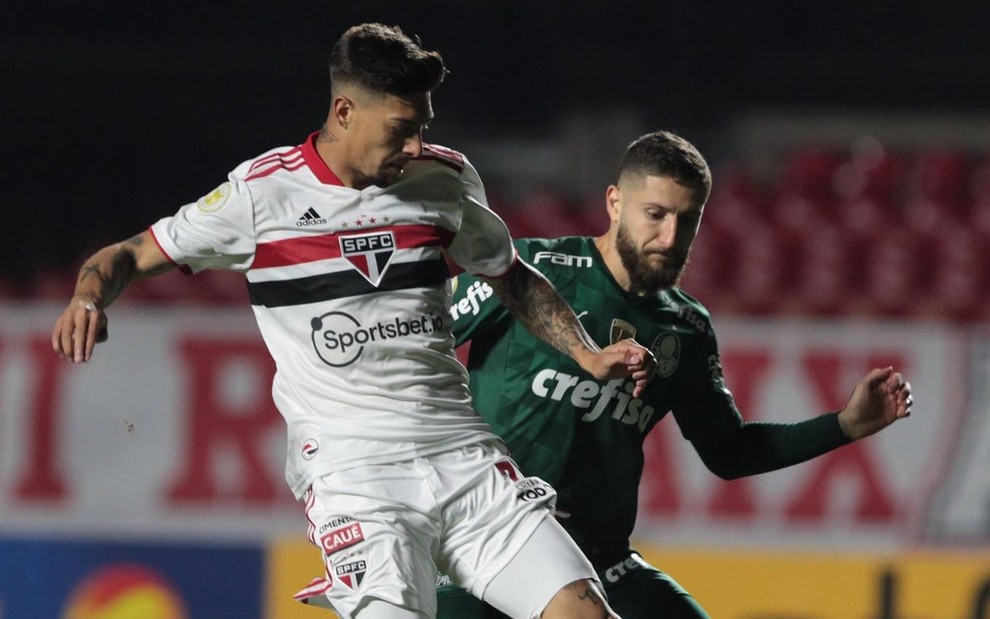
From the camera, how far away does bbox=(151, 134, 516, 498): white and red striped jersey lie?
265 cm

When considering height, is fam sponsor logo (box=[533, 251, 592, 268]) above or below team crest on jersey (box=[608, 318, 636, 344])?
above

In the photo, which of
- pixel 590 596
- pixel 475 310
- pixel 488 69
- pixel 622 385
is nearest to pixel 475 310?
pixel 475 310

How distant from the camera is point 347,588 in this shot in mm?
2564

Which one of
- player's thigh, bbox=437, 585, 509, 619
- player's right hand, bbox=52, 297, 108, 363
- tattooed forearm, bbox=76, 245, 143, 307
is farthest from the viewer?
player's thigh, bbox=437, 585, 509, 619

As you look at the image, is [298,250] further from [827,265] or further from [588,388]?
[827,265]

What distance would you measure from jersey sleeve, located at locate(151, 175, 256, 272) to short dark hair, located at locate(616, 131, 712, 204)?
933mm

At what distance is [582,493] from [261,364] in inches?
113

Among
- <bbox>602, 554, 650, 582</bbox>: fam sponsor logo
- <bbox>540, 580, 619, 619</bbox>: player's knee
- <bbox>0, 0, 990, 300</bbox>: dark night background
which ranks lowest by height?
<bbox>602, 554, 650, 582</bbox>: fam sponsor logo

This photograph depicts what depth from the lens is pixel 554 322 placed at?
2.83 m

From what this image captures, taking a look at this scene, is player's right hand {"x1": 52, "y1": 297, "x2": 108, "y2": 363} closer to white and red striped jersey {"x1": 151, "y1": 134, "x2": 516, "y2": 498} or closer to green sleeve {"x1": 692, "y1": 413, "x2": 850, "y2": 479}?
white and red striped jersey {"x1": 151, "y1": 134, "x2": 516, "y2": 498}

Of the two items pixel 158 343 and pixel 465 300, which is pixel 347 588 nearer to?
pixel 465 300

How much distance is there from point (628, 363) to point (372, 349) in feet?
1.59

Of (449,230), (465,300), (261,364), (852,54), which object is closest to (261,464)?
(261,364)

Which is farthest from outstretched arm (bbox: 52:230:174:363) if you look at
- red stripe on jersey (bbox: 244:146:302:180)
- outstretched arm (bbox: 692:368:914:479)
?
outstretched arm (bbox: 692:368:914:479)
